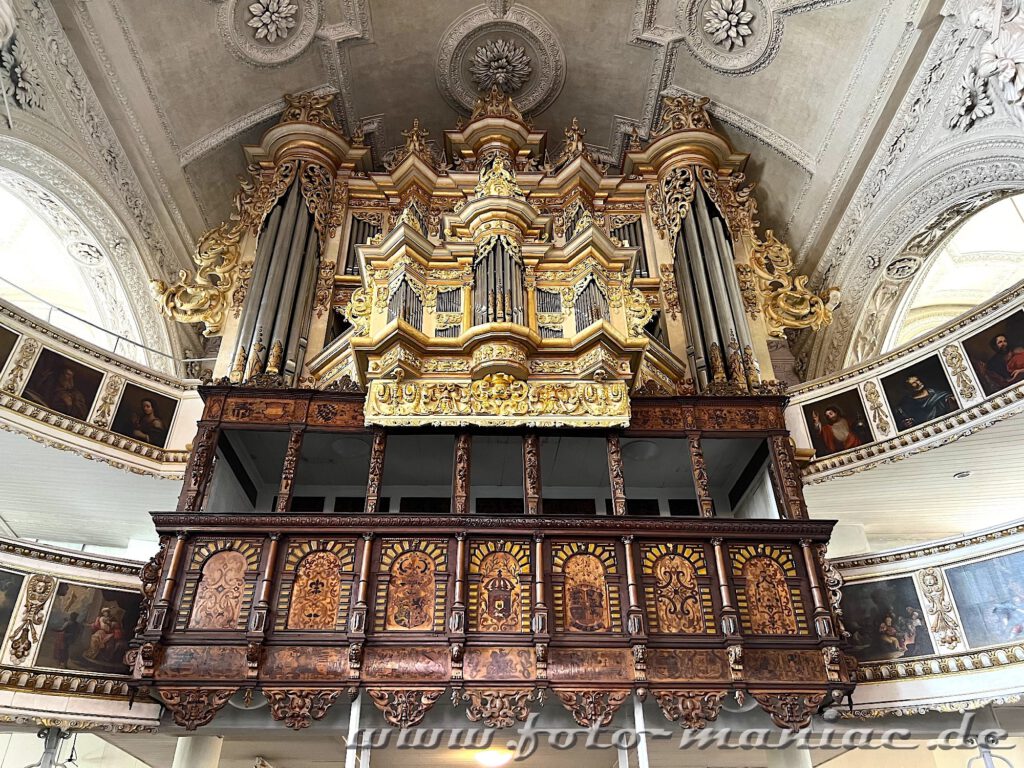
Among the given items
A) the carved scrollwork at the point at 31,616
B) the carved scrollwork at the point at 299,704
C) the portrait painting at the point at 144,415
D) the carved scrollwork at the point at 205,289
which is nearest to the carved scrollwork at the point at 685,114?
the carved scrollwork at the point at 205,289

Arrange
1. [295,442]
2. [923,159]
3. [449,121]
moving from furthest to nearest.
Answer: [449,121]
[923,159]
[295,442]

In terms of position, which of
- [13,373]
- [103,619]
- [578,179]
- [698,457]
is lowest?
[103,619]

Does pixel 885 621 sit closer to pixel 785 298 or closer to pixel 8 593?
pixel 785 298

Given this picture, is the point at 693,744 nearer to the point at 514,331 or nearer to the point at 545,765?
the point at 545,765

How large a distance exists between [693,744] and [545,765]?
1789 mm

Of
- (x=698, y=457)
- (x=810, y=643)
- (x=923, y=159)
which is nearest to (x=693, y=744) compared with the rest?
(x=810, y=643)

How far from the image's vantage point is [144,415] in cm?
902

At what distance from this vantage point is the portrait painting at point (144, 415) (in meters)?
8.80

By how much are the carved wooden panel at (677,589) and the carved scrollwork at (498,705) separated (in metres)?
1.42

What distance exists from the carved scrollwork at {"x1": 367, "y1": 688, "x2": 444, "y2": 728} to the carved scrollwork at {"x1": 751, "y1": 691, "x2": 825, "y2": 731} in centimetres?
298

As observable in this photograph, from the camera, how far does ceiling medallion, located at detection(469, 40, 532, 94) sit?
43.4ft

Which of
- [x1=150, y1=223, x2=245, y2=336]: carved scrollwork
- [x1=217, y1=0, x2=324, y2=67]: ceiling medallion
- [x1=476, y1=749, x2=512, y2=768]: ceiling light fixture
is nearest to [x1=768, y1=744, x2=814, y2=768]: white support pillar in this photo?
[x1=476, y1=749, x2=512, y2=768]: ceiling light fixture

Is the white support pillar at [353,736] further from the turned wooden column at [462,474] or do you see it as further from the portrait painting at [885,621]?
the portrait painting at [885,621]

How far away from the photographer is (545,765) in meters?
8.47
